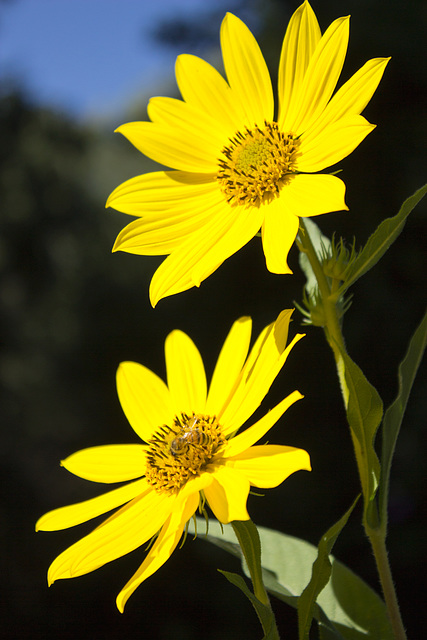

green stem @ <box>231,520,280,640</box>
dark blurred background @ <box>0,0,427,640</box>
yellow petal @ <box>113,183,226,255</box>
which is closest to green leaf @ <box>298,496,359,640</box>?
green stem @ <box>231,520,280,640</box>

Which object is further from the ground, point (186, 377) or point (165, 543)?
point (186, 377)

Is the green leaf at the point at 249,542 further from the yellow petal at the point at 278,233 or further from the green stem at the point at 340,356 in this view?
the yellow petal at the point at 278,233

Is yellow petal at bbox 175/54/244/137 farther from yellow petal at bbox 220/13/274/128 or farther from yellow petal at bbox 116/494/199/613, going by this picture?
yellow petal at bbox 116/494/199/613

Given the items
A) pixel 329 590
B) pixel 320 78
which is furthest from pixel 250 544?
pixel 320 78

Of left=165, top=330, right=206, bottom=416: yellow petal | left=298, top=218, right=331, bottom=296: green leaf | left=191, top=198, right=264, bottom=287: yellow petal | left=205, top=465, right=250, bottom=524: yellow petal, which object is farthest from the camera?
left=165, top=330, right=206, bottom=416: yellow petal

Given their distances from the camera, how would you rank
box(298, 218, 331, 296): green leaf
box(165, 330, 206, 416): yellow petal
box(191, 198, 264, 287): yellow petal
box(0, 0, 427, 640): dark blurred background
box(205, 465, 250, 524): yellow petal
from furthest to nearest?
box(0, 0, 427, 640): dark blurred background < box(165, 330, 206, 416): yellow petal < box(298, 218, 331, 296): green leaf < box(191, 198, 264, 287): yellow petal < box(205, 465, 250, 524): yellow petal

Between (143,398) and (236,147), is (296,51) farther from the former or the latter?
(143,398)
